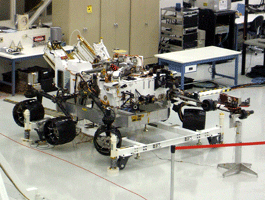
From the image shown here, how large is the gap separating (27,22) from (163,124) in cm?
369

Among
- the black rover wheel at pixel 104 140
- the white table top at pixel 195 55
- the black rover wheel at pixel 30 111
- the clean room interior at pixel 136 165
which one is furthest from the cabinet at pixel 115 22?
the black rover wheel at pixel 104 140

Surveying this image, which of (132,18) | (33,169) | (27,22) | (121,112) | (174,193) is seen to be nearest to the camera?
(174,193)

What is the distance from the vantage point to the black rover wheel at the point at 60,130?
621 cm

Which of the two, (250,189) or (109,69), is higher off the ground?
(109,69)

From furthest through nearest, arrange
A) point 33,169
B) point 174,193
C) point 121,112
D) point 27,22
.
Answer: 1. point 27,22
2. point 121,112
3. point 33,169
4. point 174,193

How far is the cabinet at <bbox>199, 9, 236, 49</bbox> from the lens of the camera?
1077cm

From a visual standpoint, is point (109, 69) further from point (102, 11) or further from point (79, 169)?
point (102, 11)

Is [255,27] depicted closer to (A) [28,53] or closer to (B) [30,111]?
(A) [28,53]

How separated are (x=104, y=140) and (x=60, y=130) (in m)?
0.55

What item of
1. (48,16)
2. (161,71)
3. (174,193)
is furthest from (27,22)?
(174,193)

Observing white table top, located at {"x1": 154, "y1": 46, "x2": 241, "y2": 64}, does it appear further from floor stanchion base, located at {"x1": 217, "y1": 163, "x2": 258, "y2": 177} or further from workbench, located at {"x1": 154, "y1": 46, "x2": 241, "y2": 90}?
floor stanchion base, located at {"x1": 217, "y1": 163, "x2": 258, "y2": 177}

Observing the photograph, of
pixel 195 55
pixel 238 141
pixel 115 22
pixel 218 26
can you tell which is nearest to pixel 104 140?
pixel 238 141

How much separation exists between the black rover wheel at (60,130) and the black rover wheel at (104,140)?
38cm

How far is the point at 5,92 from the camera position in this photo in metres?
9.12
